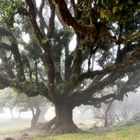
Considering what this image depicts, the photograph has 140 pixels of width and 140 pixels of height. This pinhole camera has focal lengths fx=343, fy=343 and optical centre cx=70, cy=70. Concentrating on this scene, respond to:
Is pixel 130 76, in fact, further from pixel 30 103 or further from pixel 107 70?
pixel 30 103

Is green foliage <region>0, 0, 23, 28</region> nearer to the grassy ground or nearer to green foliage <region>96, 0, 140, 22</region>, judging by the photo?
green foliage <region>96, 0, 140, 22</region>

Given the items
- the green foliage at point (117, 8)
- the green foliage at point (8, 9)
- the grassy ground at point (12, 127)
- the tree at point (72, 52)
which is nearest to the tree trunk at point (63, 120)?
the tree at point (72, 52)

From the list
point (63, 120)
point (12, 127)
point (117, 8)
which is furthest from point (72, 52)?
point (12, 127)

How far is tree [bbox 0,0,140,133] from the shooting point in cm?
1470

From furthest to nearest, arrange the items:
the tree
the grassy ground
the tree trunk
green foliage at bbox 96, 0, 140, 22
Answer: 1. the grassy ground
2. the tree trunk
3. the tree
4. green foliage at bbox 96, 0, 140, 22

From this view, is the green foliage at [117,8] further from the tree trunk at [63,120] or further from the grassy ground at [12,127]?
the grassy ground at [12,127]

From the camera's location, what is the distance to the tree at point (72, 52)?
1470cm

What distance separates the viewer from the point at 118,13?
514 inches

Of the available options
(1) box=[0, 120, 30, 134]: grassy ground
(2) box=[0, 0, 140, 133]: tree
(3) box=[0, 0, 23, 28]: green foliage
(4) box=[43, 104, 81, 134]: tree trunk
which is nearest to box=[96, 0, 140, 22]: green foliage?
(2) box=[0, 0, 140, 133]: tree

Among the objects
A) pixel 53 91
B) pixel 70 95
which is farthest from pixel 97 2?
pixel 70 95

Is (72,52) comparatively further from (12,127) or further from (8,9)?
(12,127)

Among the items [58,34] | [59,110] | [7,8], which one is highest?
[58,34]

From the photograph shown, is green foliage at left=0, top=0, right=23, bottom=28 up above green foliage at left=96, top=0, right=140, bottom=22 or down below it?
above

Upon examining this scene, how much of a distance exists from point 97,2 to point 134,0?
4.69 feet
